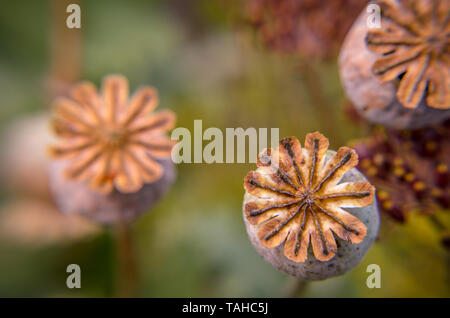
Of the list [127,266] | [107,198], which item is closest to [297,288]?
[107,198]

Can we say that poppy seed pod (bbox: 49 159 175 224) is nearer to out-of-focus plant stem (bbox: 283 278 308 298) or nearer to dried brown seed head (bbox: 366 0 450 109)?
out-of-focus plant stem (bbox: 283 278 308 298)

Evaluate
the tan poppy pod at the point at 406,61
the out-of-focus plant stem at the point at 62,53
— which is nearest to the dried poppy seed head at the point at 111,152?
the tan poppy pod at the point at 406,61

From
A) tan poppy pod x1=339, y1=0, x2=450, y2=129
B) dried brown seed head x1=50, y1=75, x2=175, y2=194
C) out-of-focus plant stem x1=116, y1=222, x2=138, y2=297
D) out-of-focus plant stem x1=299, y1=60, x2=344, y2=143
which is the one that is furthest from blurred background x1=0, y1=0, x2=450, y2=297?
dried brown seed head x1=50, y1=75, x2=175, y2=194

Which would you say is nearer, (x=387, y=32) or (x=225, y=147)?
(x=387, y=32)

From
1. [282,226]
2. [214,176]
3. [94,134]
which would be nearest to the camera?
[282,226]

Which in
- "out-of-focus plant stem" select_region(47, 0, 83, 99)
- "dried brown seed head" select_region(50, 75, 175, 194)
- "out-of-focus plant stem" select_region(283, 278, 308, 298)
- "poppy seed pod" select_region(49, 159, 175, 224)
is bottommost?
"out-of-focus plant stem" select_region(283, 278, 308, 298)
